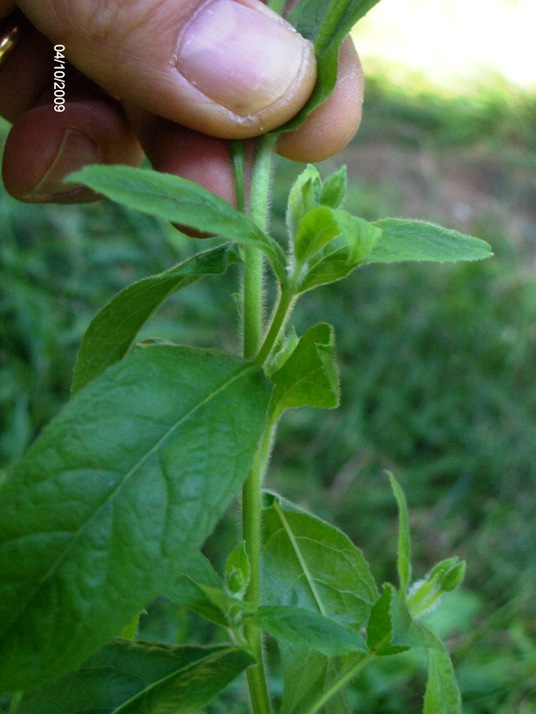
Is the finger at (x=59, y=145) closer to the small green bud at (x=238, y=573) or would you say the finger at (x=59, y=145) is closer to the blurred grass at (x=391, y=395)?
the blurred grass at (x=391, y=395)

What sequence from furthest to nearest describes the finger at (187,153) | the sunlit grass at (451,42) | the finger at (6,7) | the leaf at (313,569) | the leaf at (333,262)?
the sunlit grass at (451,42) → the finger at (6,7) → the finger at (187,153) → the leaf at (313,569) → the leaf at (333,262)

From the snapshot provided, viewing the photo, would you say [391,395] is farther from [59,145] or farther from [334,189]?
[334,189]

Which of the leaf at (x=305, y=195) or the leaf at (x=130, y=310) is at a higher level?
the leaf at (x=305, y=195)

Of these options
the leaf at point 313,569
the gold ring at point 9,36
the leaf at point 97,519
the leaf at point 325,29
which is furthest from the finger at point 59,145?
the leaf at point 97,519

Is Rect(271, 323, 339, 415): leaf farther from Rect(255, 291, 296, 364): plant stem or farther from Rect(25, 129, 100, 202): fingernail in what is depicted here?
Rect(25, 129, 100, 202): fingernail

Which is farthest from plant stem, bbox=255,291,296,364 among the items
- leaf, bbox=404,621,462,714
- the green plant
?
leaf, bbox=404,621,462,714

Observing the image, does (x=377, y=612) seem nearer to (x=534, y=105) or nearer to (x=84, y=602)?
(x=84, y=602)

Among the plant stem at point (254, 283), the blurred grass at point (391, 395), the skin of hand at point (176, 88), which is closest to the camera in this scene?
the plant stem at point (254, 283)

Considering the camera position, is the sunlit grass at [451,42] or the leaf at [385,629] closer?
the leaf at [385,629]

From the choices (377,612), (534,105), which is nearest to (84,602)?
(377,612)
